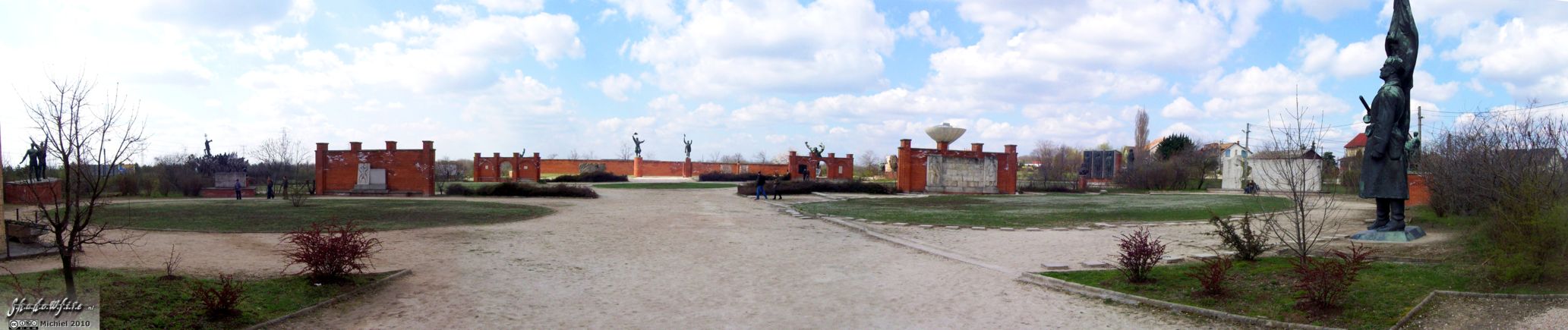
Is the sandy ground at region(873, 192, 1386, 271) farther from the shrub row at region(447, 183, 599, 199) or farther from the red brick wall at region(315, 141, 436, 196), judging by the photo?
the red brick wall at region(315, 141, 436, 196)

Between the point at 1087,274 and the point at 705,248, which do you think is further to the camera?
the point at 705,248

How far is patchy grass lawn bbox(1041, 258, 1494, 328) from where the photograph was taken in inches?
246

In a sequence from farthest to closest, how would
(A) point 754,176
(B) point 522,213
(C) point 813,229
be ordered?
1. (A) point 754,176
2. (B) point 522,213
3. (C) point 813,229

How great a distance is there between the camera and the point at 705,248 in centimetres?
1215

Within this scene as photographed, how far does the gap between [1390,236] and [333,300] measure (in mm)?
13204

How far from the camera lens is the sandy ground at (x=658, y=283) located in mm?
6879

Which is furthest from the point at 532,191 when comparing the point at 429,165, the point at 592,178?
the point at 592,178

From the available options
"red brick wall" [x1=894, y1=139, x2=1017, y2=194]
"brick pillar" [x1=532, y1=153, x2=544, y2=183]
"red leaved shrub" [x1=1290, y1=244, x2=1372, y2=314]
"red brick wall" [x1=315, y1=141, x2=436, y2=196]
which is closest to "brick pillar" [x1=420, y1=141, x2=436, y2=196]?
"red brick wall" [x1=315, y1=141, x2=436, y2=196]

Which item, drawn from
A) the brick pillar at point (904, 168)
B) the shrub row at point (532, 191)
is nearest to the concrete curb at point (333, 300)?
the shrub row at point (532, 191)

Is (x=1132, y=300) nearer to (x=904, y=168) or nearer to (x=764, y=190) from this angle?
(x=764, y=190)

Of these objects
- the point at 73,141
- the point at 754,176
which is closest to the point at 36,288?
the point at 73,141

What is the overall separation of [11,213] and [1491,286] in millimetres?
28467

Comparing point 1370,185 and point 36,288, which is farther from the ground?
point 1370,185

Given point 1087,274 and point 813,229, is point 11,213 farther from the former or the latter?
point 1087,274
